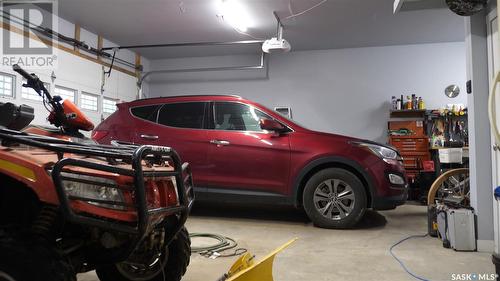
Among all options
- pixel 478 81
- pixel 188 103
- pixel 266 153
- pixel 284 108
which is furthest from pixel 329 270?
pixel 284 108

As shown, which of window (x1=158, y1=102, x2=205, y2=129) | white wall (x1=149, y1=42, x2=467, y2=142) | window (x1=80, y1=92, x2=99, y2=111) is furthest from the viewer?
white wall (x1=149, y1=42, x2=467, y2=142)

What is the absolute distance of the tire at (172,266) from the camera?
1918mm

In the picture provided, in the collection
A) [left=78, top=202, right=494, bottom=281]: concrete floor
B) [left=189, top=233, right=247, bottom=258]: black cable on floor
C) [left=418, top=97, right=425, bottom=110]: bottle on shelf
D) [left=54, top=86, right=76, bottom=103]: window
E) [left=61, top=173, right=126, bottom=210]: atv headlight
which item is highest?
[left=54, top=86, right=76, bottom=103]: window

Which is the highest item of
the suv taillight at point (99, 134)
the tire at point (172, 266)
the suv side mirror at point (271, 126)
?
the suv side mirror at point (271, 126)

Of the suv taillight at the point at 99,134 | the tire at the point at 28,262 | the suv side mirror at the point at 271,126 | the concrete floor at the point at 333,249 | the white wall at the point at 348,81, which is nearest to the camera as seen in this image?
the tire at the point at 28,262

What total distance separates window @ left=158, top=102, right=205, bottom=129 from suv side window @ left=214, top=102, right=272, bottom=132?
0.22 m

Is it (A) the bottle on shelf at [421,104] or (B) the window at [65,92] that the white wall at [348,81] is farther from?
(B) the window at [65,92]

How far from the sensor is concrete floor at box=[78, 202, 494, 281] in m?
2.48

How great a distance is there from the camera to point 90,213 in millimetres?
1286

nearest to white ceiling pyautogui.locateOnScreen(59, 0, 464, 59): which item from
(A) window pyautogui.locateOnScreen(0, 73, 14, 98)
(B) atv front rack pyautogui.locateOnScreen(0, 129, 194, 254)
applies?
(A) window pyautogui.locateOnScreen(0, 73, 14, 98)

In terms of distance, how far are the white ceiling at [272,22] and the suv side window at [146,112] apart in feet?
6.24

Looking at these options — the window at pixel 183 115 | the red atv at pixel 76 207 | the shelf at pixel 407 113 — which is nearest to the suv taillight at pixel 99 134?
the window at pixel 183 115

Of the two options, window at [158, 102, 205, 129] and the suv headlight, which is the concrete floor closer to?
the suv headlight

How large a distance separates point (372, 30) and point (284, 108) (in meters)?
2.33
